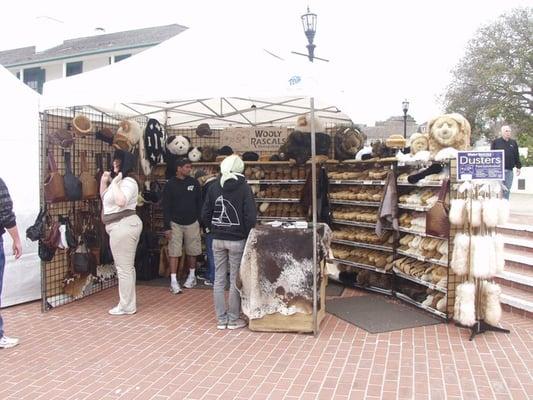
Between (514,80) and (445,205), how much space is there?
2049cm

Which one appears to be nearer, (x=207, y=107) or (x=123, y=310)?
(x=123, y=310)

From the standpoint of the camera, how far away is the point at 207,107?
8.23 m

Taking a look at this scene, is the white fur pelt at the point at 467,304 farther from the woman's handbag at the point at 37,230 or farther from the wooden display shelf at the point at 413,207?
the woman's handbag at the point at 37,230

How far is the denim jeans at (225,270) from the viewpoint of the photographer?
5480 millimetres

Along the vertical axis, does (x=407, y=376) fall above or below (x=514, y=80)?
below

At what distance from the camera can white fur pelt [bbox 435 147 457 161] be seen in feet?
19.2

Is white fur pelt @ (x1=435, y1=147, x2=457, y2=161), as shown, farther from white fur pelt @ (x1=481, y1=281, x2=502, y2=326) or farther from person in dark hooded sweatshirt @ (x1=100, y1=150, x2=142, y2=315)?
person in dark hooded sweatshirt @ (x1=100, y1=150, x2=142, y2=315)

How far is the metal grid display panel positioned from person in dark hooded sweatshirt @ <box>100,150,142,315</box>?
0.88 meters

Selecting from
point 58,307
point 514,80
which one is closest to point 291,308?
point 58,307

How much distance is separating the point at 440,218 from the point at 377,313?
1.42m

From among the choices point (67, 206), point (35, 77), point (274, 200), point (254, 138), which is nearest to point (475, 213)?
point (274, 200)

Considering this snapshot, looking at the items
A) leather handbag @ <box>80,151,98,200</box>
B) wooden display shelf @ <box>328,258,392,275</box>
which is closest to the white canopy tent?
leather handbag @ <box>80,151,98,200</box>

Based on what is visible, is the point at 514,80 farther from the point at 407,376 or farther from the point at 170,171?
the point at 407,376

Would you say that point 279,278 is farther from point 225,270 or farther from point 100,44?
point 100,44
